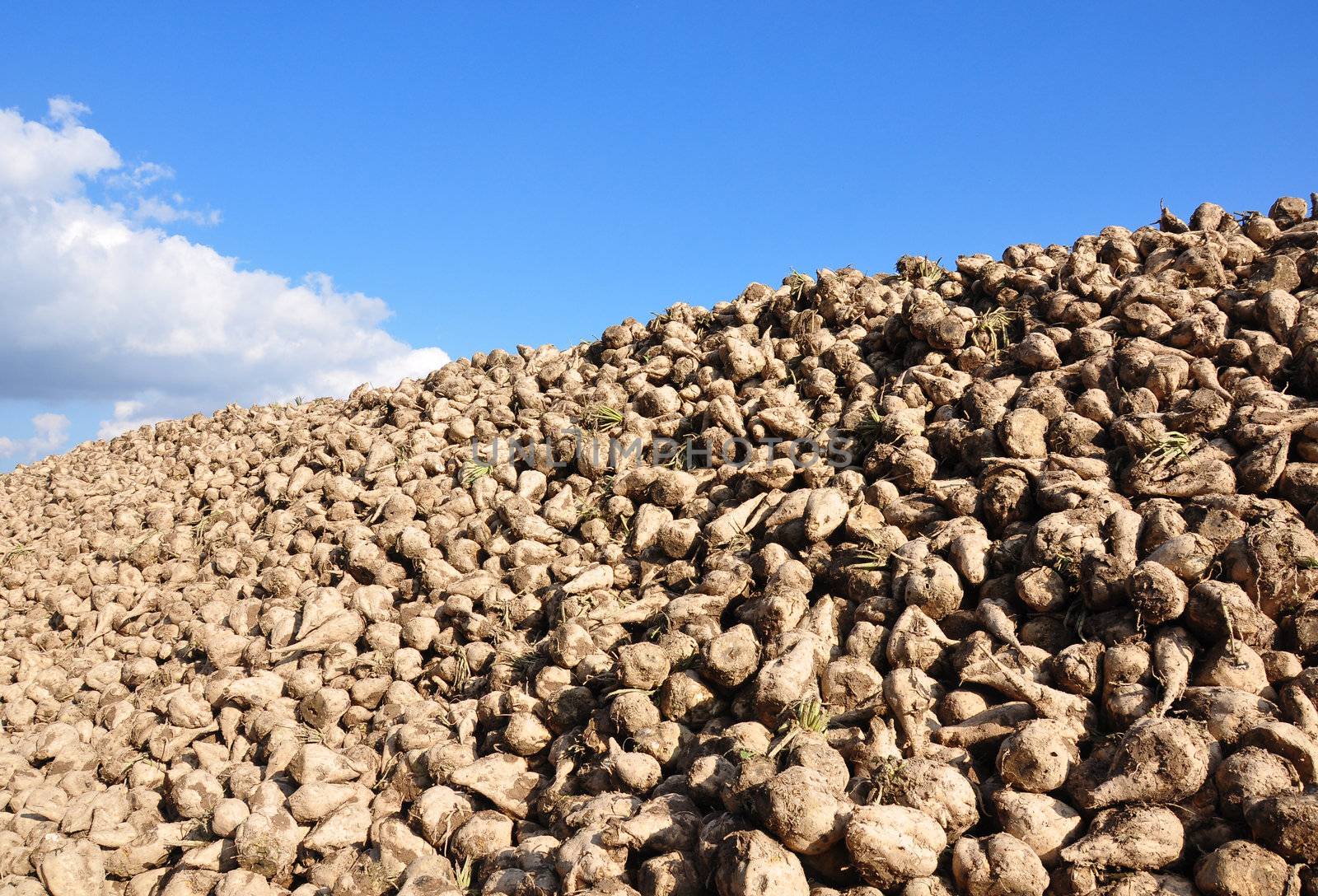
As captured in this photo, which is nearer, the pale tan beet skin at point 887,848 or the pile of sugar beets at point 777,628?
the pale tan beet skin at point 887,848

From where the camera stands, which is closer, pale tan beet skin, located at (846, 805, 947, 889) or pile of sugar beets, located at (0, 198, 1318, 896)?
pale tan beet skin, located at (846, 805, 947, 889)

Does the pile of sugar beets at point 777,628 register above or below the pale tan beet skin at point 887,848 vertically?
above

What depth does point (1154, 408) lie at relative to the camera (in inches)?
209

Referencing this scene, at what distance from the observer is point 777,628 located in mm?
4562

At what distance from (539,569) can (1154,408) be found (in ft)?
13.9

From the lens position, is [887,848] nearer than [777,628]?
Yes

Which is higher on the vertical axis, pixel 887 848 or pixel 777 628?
pixel 777 628

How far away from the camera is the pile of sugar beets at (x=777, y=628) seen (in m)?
3.30

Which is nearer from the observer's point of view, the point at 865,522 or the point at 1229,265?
the point at 865,522

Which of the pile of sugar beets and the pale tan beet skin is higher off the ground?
the pile of sugar beets

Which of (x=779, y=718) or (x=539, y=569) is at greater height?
(x=539, y=569)

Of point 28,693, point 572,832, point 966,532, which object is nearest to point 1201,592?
point 966,532

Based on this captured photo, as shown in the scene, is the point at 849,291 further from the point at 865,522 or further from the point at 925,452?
the point at 865,522

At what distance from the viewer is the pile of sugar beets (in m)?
3.30
